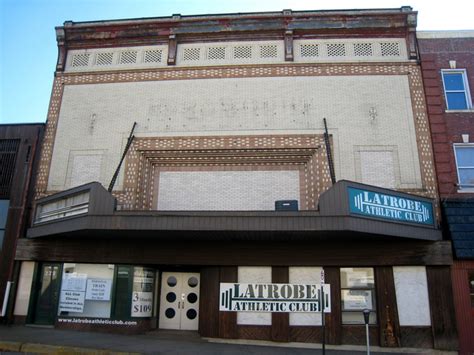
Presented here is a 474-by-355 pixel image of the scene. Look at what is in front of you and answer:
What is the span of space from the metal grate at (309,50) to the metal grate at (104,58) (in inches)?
334

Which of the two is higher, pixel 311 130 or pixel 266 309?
pixel 311 130

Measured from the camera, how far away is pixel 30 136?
56.2ft

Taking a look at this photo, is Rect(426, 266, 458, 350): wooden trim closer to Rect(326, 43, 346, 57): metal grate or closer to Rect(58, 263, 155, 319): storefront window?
Rect(326, 43, 346, 57): metal grate

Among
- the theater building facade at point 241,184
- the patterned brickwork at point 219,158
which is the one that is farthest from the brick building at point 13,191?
the patterned brickwork at point 219,158

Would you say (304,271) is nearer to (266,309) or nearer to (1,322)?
(266,309)

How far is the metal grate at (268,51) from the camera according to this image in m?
17.0

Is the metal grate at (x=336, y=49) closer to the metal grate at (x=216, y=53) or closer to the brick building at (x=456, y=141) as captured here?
the brick building at (x=456, y=141)

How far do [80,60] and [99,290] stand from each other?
10.2 meters

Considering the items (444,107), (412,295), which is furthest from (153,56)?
(412,295)

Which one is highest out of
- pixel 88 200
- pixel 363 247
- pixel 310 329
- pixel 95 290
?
pixel 88 200

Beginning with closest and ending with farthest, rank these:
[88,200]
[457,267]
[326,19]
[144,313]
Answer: [88,200]
[457,267]
[144,313]
[326,19]

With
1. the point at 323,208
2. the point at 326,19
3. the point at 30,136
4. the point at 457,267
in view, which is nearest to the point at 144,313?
the point at 323,208

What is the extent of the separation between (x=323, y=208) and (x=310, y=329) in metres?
4.73

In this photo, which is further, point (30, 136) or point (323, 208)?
point (30, 136)
